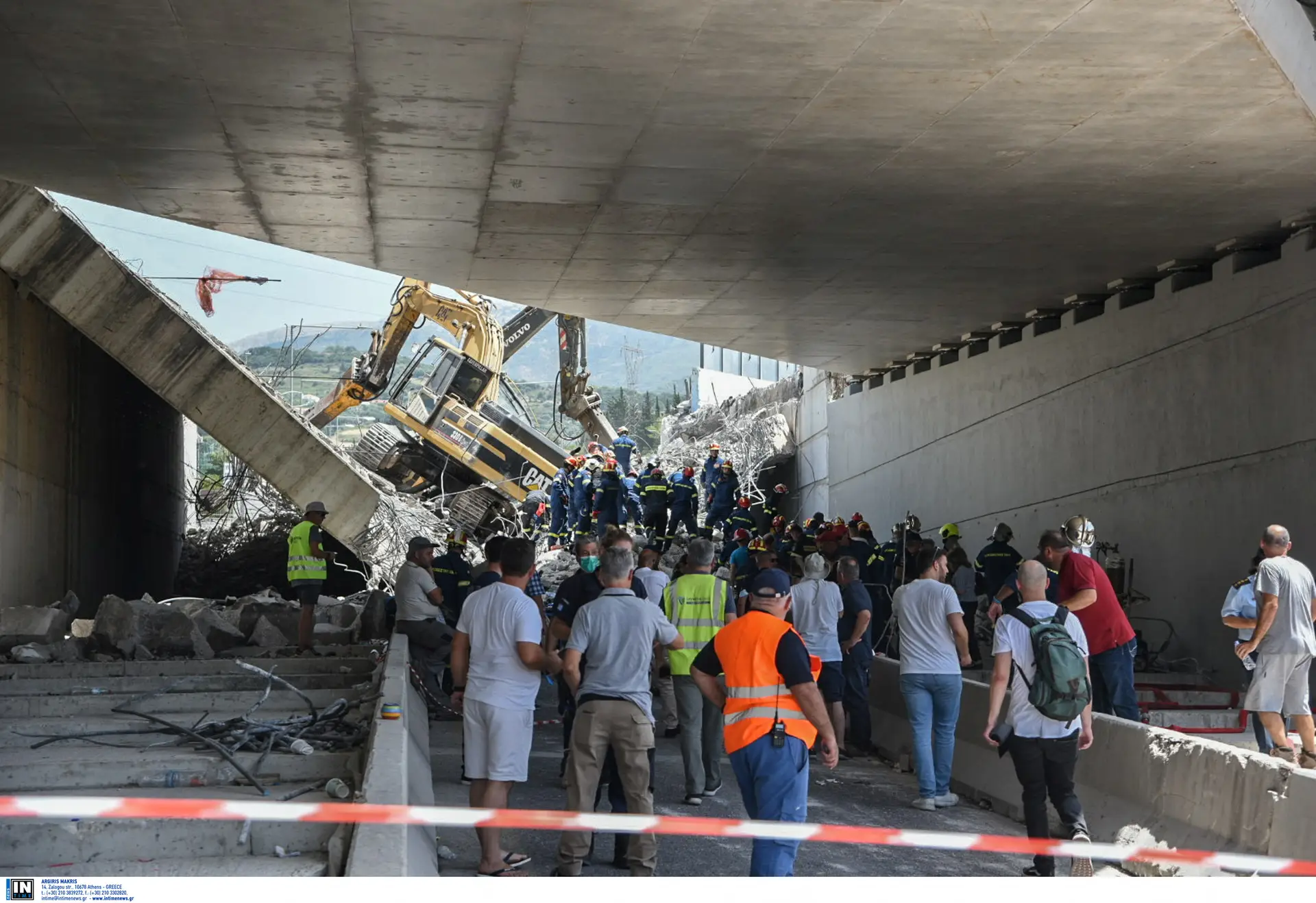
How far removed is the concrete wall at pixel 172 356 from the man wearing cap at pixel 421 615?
878cm

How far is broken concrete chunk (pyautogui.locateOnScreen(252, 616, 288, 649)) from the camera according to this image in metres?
16.4

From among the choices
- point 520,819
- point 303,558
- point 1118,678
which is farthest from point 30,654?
point 520,819

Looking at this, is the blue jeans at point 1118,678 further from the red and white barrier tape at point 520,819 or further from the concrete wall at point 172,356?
the concrete wall at point 172,356

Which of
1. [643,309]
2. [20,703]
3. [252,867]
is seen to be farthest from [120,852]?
[643,309]

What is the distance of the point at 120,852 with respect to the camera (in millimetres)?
6465

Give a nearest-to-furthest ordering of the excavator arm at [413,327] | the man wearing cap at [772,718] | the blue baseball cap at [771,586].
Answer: the man wearing cap at [772,718] < the blue baseball cap at [771,586] < the excavator arm at [413,327]

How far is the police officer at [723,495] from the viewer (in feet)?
81.1

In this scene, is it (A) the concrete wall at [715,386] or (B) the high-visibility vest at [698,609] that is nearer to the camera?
(B) the high-visibility vest at [698,609]

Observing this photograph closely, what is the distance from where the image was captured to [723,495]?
81.3ft

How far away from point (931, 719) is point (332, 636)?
10065 mm

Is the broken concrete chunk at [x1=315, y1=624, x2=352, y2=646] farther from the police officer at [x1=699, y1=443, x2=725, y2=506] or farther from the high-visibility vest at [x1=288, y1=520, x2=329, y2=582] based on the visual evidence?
the police officer at [x1=699, y1=443, x2=725, y2=506]

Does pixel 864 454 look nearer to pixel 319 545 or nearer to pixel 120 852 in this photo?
pixel 319 545

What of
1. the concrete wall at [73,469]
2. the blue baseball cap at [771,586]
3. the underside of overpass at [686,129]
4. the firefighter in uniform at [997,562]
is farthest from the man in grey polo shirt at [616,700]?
the concrete wall at [73,469]

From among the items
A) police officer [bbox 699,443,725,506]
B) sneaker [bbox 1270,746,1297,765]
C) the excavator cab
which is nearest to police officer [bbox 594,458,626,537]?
police officer [bbox 699,443,725,506]
